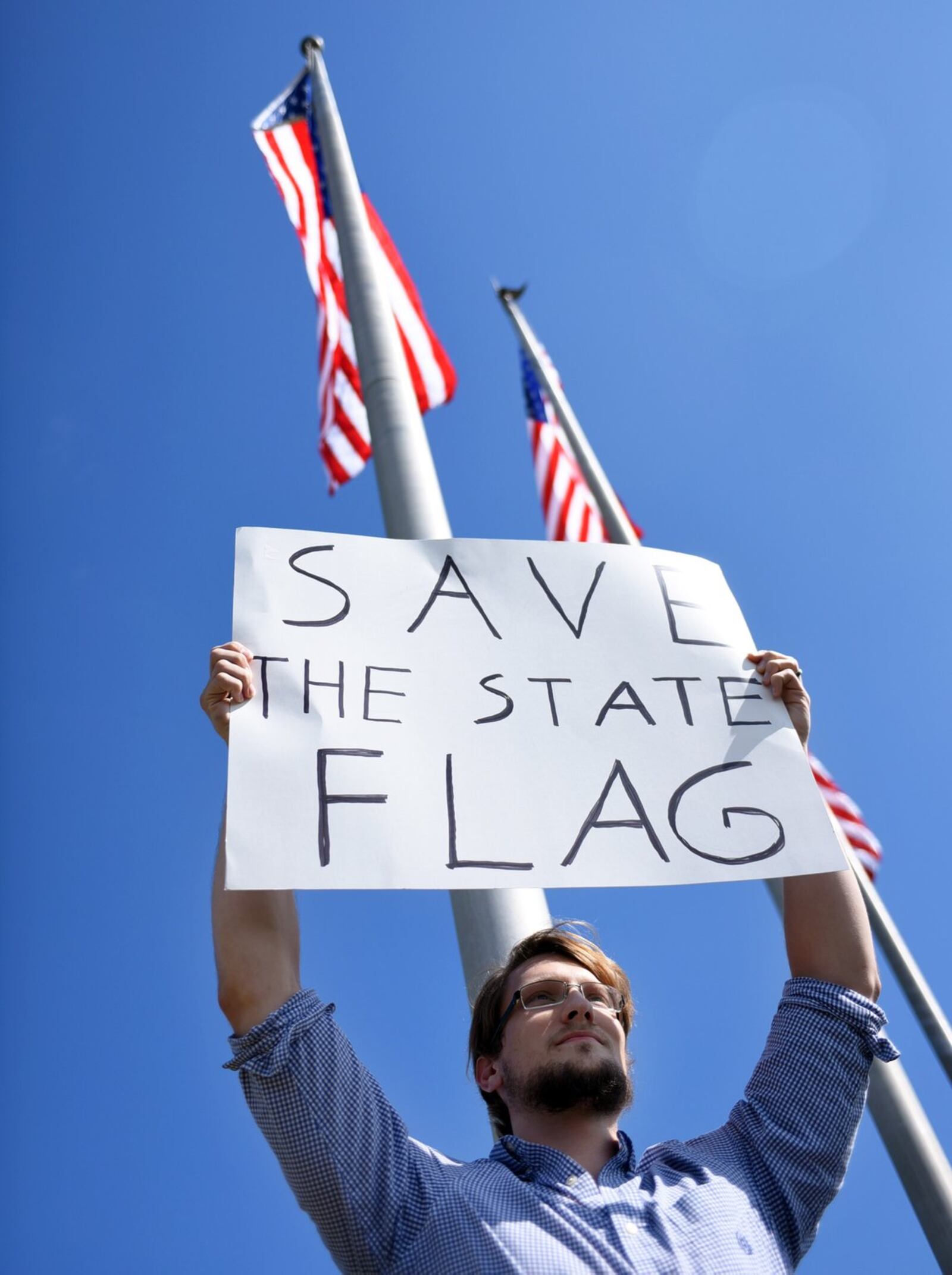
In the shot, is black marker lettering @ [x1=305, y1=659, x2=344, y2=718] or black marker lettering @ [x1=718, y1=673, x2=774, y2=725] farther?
black marker lettering @ [x1=718, y1=673, x2=774, y2=725]

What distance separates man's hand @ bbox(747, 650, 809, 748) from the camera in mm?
3021

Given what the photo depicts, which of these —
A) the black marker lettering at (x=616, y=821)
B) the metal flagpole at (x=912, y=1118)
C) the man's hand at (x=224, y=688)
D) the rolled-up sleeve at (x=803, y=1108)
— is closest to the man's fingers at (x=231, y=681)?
the man's hand at (x=224, y=688)

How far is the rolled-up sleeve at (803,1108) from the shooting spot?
2449 mm

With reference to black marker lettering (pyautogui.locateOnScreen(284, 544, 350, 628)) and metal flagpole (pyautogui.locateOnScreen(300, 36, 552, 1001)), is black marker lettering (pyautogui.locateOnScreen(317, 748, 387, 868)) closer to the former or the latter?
black marker lettering (pyautogui.locateOnScreen(284, 544, 350, 628))

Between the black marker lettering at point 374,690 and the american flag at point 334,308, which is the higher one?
the american flag at point 334,308

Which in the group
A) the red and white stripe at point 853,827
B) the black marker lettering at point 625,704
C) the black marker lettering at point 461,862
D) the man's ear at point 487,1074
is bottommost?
the man's ear at point 487,1074

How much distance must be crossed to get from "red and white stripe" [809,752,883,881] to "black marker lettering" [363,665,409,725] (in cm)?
474

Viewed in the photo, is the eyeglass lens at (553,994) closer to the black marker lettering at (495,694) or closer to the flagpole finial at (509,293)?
the black marker lettering at (495,694)

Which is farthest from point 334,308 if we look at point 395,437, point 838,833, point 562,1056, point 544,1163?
point 544,1163

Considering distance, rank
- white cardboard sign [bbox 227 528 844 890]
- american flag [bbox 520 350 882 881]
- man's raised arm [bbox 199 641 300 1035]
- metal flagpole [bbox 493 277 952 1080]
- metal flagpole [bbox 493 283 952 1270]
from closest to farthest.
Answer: man's raised arm [bbox 199 641 300 1035], white cardboard sign [bbox 227 528 844 890], metal flagpole [bbox 493 283 952 1270], metal flagpole [bbox 493 277 952 1080], american flag [bbox 520 350 882 881]

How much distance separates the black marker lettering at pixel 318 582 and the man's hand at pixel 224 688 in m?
0.22

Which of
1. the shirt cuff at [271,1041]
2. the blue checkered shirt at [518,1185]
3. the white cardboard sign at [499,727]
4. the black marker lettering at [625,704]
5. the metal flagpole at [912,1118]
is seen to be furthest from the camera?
the metal flagpole at [912,1118]

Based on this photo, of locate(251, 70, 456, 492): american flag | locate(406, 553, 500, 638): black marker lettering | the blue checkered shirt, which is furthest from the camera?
locate(251, 70, 456, 492): american flag

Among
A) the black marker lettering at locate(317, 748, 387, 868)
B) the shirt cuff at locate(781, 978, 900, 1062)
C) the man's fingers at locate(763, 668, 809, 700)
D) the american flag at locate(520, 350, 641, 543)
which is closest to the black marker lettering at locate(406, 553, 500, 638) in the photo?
the black marker lettering at locate(317, 748, 387, 868)
